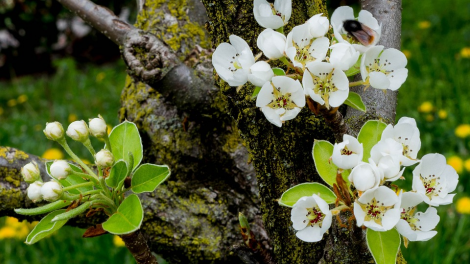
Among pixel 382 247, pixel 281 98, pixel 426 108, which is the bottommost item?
pixel 426 108

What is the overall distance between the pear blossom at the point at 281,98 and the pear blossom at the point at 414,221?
0.24m

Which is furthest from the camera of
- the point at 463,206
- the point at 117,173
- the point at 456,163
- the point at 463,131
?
the point at 463,131

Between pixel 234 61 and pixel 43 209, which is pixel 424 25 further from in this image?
pixel 43 209

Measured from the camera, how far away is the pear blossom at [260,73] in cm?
79

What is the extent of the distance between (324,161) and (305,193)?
75 millimetres

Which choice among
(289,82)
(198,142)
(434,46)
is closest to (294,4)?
(289,82)

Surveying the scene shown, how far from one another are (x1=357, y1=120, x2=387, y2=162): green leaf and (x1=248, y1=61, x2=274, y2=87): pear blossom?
0.77ft

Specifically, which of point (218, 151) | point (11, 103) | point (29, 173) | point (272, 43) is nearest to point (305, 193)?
point (272, 43)

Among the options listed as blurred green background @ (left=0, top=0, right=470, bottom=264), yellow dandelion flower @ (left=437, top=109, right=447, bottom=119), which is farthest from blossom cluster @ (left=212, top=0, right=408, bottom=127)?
yellow dandelion flower @ (left=437, top=109, right=447, bottom=119)

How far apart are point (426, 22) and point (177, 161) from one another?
3.89 meters

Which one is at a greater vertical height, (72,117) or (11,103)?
(72,117)

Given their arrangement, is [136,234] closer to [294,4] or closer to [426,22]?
[294,4]

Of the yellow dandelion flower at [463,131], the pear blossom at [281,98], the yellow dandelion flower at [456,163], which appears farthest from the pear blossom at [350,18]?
the yellow dandelion flower at [463,131]

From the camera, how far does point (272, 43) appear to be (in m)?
0.80
